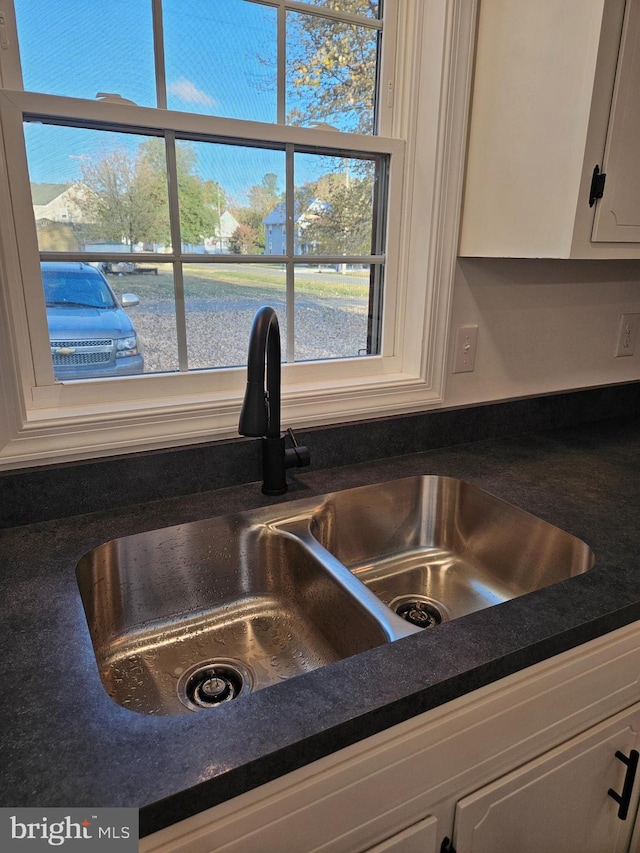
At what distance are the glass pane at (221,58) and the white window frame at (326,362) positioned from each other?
0.05m

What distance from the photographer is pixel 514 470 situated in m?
1.24

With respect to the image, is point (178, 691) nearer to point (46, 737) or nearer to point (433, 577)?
point (46, 737)

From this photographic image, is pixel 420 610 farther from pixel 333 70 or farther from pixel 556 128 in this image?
pixel 333 70

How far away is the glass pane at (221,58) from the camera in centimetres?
104

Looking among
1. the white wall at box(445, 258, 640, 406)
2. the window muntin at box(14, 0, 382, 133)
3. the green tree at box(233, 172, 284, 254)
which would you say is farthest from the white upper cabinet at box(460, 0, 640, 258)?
the green tree at box(233, 172, 284, 254)

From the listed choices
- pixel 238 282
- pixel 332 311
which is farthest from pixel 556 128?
pixel 238 282

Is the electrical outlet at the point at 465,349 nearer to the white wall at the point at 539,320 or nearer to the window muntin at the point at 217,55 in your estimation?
the white wall at the point at 539,320

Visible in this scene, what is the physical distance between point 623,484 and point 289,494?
28.6 inches

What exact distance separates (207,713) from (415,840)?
0.34m

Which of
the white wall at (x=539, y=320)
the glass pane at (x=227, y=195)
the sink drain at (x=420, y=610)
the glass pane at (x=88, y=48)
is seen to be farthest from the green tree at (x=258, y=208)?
the sink drain at (x=420, y=610)

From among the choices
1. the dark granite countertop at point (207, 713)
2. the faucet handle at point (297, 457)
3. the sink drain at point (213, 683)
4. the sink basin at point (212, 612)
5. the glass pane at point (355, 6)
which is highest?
the glass pane at point (355, 6)

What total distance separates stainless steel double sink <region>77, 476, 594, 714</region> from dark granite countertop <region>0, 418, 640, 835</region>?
56 mm

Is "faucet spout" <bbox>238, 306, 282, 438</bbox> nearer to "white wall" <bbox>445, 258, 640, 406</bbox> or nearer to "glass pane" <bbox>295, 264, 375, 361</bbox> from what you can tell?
"glass pane" <bbox>295, 264, 375, 361</bbox>

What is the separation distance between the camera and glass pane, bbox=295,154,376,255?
48.0 inches
